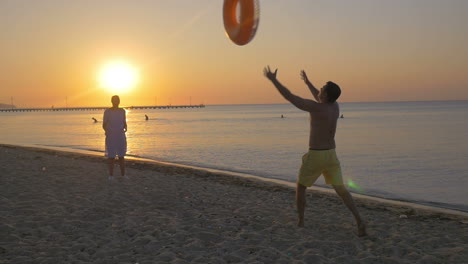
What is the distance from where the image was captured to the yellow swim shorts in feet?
16.3

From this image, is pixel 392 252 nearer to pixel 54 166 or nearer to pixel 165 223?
pixel 165 223

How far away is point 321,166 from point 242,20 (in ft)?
8.27

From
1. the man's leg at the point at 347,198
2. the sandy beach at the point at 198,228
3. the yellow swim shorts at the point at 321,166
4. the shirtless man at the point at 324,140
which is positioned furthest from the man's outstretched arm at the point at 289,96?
the sandy beach at the point at 198,228

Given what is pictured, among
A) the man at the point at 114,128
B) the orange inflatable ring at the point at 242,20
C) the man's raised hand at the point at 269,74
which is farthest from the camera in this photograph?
the man at the point at 114,128

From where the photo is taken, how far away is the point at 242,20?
6141mm

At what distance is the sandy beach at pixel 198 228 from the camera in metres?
4.61

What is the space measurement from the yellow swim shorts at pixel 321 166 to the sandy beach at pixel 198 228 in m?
0.79

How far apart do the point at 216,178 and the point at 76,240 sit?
6.66m

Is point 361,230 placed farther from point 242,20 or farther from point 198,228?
point 242,20

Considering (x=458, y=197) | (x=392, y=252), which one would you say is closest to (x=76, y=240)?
(x=392, y=252)

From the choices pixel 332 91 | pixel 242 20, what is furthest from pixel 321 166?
pixel 242 20

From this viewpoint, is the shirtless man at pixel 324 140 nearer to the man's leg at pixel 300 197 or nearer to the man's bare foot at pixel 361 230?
the man's leg at pixel 300 197

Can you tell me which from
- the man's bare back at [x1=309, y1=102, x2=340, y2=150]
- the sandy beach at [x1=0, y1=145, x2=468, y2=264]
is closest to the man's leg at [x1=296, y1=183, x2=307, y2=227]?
the sandy beach at [x1=0, y1=145, x2=468, y2=264]

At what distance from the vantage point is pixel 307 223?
243 inches
